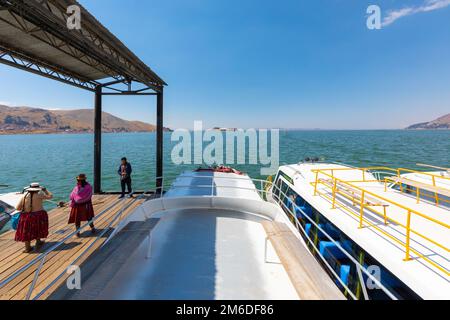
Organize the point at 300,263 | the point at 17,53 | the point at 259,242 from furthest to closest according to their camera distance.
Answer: the point at 17,53
the point at 259,242
the point at 300,263

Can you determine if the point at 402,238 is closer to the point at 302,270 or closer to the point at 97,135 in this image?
the point at 302,270

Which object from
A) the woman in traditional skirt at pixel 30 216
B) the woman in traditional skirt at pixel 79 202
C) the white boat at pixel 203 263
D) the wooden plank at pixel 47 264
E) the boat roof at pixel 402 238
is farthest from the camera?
the woman in traditional skirt at pixel 79 202

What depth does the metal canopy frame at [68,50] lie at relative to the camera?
552cm

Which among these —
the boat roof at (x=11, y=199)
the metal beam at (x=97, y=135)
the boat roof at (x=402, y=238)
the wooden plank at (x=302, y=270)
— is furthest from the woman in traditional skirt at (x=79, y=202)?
the boat roof at (x=11, y=199)

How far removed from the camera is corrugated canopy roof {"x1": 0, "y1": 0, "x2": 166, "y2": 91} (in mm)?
5418

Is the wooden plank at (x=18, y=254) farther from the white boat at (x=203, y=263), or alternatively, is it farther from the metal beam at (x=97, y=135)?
the metal beam at (x=97, y=135)

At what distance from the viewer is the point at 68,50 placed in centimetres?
812

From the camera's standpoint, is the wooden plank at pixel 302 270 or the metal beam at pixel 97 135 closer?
the wooden plank at pixel 302 270

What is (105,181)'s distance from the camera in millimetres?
22953

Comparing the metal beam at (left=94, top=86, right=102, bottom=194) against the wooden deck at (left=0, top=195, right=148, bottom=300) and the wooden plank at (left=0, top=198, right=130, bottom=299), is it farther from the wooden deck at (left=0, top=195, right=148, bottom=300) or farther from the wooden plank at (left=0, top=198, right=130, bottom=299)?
the wooden plank at (left=0, top=198, right=130, bottom=299)

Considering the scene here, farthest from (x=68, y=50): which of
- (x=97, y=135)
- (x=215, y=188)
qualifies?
(x=215, y=188)

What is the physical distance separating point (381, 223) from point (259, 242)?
10.1 feet

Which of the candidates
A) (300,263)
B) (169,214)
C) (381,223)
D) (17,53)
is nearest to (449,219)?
(381,223)
